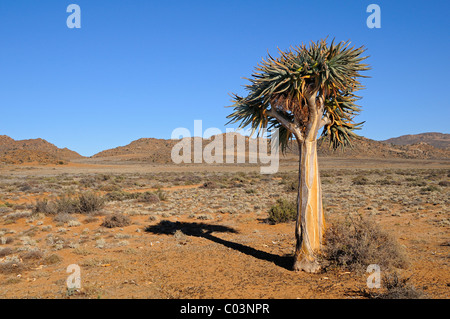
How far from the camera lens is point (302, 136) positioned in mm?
7840

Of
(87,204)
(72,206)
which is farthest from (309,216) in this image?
(72,206)

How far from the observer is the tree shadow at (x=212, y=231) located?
8.76 metres

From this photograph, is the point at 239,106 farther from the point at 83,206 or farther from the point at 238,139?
the point at 238,139

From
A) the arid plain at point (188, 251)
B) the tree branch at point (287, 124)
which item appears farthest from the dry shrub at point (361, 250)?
the tree branch at point (287, 124)

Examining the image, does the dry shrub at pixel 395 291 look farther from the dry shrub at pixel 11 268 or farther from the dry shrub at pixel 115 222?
the dry shrub at pixel 115 222

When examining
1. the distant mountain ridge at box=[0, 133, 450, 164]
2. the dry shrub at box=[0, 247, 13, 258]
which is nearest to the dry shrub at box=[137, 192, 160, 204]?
the dry shrub at box=[0, 247, 13, 258]

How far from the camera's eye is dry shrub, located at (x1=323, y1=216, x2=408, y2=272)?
284 inches

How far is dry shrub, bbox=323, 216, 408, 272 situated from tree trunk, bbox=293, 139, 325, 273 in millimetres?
316

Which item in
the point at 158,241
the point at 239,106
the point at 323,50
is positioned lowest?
the point at 158,241

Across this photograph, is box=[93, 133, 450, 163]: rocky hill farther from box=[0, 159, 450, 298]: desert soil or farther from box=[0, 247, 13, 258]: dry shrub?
box=[0, 247, 13, 258]: dry shrub

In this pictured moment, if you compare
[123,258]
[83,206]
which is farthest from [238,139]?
[123,258]

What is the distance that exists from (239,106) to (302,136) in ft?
6.12

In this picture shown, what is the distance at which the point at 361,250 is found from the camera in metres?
7.29
